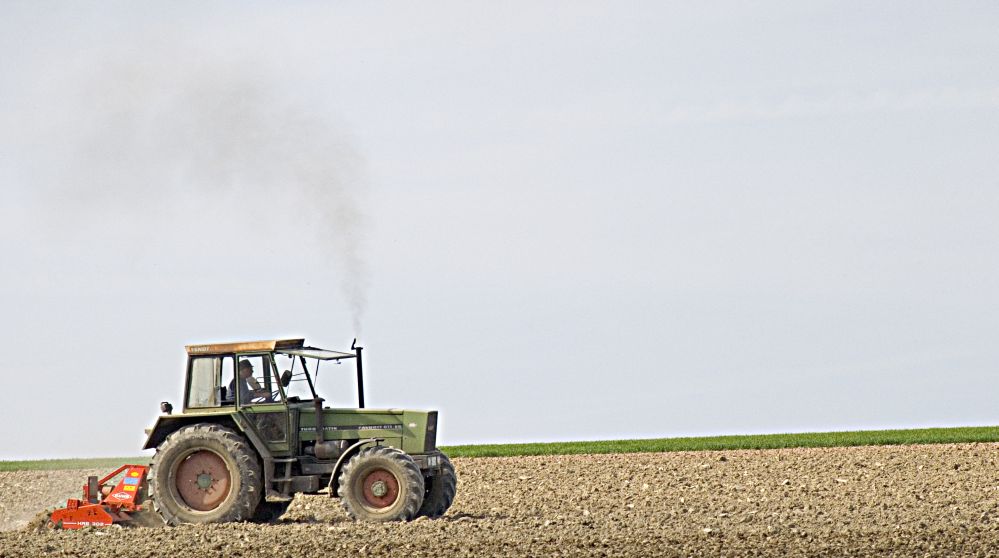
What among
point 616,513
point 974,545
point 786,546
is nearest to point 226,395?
point 616,513

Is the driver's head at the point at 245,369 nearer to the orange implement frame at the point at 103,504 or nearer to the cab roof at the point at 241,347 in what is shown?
the cab roof at the point at 241,347

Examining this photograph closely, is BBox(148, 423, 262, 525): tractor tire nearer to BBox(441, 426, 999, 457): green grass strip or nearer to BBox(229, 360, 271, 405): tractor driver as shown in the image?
BBox(229, 360, 271, 405): tractor driver

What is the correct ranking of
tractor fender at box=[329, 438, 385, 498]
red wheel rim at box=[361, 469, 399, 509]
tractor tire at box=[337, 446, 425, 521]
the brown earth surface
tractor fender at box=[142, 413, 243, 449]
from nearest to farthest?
the brown earth surface
tractor tire at box=[337, 446, 425, 521]
red wheel rim at box=[361, 469, 399, 509]
tractor fender at box=[329, 438, 385, 498]
tractor fender at box=[142, 413, 243, 449]

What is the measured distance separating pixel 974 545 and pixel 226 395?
889 cm

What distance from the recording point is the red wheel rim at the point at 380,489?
50.3 feet

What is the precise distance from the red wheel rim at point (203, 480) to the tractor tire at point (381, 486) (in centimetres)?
151

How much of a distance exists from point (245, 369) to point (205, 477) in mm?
1408

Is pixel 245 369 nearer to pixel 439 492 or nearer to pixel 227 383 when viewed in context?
pixel 227 383

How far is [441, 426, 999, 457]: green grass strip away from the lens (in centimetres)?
2705

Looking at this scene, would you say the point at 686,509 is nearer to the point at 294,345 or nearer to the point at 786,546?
the point at 786,546

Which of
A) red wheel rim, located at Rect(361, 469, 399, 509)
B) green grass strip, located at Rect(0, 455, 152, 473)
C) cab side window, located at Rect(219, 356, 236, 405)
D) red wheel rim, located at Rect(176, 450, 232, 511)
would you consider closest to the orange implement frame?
red wheel rim, located at Rect(176, 450, 232, 511)

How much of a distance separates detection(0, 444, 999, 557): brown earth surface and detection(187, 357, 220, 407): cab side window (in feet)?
5.42

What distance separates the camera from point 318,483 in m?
16.0

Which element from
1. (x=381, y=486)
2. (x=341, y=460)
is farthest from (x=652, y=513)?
(x=341, y=460)
